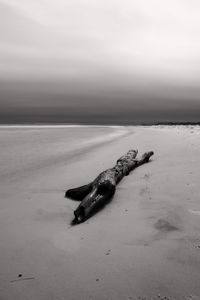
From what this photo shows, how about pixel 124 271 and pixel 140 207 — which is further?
pixel 140 207

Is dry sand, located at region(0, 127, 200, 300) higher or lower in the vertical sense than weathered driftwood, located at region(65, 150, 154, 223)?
lower

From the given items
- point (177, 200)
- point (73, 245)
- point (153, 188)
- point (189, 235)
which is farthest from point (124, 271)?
point (153, 188)

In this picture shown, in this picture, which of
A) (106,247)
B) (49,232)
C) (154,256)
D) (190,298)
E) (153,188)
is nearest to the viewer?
(190,298)

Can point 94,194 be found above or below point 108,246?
above

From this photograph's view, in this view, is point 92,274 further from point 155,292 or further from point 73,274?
point 155,292

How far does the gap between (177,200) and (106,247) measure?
1.94 m

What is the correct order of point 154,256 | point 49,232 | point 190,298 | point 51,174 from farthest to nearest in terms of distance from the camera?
point 51,174 → point 49,232 → point 154,256 → point 190,298

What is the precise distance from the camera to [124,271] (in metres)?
2.56

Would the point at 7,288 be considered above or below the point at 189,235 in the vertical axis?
below

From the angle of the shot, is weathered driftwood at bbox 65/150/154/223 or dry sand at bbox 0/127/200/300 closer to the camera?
dry sand at bbox 0/127/200/300

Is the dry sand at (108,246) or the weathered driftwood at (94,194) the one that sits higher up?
the weathered driftwood at (94,194)

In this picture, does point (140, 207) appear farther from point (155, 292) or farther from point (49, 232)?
point (155, 292)

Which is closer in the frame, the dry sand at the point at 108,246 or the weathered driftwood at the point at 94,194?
the dry sand at the point at 108,246

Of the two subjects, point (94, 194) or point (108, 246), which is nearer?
point (108, 246)
